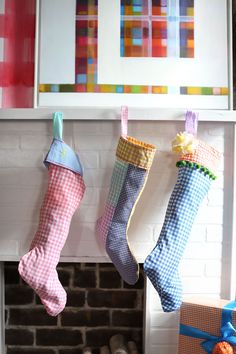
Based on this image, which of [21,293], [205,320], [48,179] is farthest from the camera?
[21,293]

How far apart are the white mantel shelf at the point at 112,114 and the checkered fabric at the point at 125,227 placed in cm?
26

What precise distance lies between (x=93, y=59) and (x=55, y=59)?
160 mm

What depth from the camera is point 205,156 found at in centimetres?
143

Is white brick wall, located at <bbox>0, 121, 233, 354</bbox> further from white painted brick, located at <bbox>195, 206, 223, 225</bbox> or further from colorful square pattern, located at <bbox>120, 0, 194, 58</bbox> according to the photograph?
colorful square pattern, located at <bbox>120, 0, 194, 58</bbox>

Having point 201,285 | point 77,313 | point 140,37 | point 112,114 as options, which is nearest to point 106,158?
point 112,114

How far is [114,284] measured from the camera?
1.79 m

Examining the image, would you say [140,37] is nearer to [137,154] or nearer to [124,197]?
[137,154]

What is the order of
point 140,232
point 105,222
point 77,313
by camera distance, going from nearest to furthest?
1. point 105,222
2. point 140,232
3. point 77,313

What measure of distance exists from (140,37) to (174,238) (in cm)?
86

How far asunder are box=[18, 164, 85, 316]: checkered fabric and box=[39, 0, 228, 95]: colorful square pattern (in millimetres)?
421

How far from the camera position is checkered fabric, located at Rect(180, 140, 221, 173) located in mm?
1408

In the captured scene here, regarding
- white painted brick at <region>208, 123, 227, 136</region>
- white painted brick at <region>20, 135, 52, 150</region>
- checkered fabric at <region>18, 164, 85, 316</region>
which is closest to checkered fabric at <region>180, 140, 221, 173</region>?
white painted brick at <region>208, 123, 227, 136</region>

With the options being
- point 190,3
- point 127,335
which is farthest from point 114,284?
point 190,3

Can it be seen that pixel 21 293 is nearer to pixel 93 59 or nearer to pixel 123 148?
pixel 123 148
